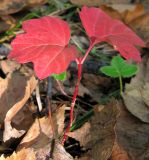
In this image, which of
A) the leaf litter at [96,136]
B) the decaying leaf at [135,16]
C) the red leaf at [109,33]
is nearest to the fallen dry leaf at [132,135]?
the leaf litter at [96,136]

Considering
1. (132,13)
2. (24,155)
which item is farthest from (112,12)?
(24,155)

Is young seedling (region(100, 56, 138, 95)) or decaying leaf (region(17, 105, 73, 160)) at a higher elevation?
decaying leaf (region(17, 105, 73, 160))

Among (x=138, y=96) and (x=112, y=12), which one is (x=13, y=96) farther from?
(x=112, y=12)

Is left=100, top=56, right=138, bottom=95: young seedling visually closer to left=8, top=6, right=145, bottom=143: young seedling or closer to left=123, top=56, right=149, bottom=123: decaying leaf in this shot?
left=123, top=56, right=149, bottom=123: decaying leaf

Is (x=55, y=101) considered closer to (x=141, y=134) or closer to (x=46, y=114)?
Answer: (x=46, y=114)

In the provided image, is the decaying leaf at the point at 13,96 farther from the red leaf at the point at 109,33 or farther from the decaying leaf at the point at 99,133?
the red leaf at the point at 109,33

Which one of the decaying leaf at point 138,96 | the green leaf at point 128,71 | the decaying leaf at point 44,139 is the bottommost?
the decaying leaf at point 138,96

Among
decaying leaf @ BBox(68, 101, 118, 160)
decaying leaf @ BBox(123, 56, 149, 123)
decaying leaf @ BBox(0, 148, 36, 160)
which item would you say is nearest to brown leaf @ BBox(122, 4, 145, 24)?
decaying leaf @ BBox(123, 56, 149, 123)

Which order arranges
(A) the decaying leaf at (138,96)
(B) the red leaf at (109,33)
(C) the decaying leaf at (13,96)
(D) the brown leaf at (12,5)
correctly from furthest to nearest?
1. (D) the brown leaf at (12,5)
2. (A) the decaying leaf at (138,96)
3. (C) the decaying leaf at (13,96)
4. (B) the red leaf at (109,33)
